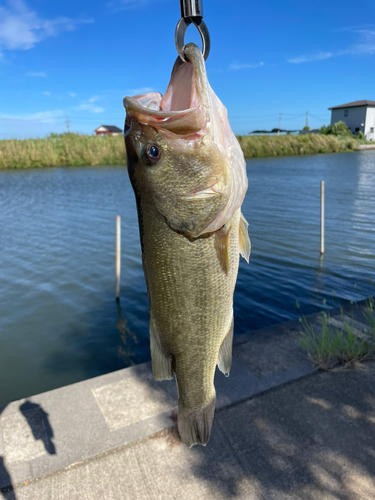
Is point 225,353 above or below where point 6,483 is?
above

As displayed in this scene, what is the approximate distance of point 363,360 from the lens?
4898 millimetres

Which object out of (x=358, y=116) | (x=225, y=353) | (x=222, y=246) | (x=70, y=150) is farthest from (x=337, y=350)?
(x=358, y=116)

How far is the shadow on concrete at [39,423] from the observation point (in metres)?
3.78

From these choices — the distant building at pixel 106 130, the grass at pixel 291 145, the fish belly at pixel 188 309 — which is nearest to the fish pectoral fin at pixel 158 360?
the fish belly at pixel 188 309

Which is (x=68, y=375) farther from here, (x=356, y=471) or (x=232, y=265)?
(x=232, y=265)

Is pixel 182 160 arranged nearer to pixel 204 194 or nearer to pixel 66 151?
pixel 204 194

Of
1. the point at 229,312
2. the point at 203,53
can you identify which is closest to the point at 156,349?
the point at 229,312

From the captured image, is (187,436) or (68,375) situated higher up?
(187,436)

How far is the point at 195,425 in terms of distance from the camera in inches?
76.8

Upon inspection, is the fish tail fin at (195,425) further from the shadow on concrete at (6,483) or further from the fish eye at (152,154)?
the shadow on concrete at (6,483)

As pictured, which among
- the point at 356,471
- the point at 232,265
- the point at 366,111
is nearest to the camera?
the point at 232,265

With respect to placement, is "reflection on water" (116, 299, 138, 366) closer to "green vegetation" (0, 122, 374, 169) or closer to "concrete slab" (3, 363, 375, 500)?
"concrete slab" (3, 363, 375, 500)

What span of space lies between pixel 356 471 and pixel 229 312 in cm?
252

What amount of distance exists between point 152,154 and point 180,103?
0.79 feet
